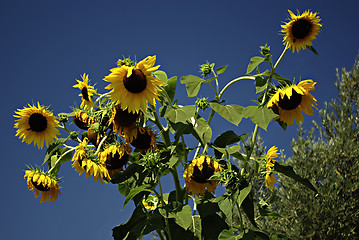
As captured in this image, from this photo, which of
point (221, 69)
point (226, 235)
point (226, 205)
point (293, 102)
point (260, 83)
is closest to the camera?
point (226, 205)

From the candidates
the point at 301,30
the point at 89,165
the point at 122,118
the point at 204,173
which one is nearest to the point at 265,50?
the point at 301,30

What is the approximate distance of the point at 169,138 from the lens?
2.13 m

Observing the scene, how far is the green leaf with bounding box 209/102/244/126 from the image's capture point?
1922mm

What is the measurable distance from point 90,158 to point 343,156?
224 inches

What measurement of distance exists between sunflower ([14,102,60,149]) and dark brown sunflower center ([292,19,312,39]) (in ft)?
4.27

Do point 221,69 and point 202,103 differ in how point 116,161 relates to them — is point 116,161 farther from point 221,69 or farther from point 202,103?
point 221,69

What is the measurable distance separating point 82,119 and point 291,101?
1.01 metres

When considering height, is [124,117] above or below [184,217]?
above

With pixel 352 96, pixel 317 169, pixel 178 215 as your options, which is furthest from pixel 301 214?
pixel 178 215

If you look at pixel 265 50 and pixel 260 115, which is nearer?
pixel 260 115

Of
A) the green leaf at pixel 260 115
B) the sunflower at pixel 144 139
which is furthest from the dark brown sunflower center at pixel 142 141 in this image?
the green leaf at pixel 260 115

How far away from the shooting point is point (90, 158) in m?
1.99

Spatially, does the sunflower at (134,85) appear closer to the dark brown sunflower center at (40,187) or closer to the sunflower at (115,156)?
the sunflower at (115,156)

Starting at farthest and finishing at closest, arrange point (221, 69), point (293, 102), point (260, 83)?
A: 1. point (221, 69)
2. point (260, 83)
3. point (293, 102)
